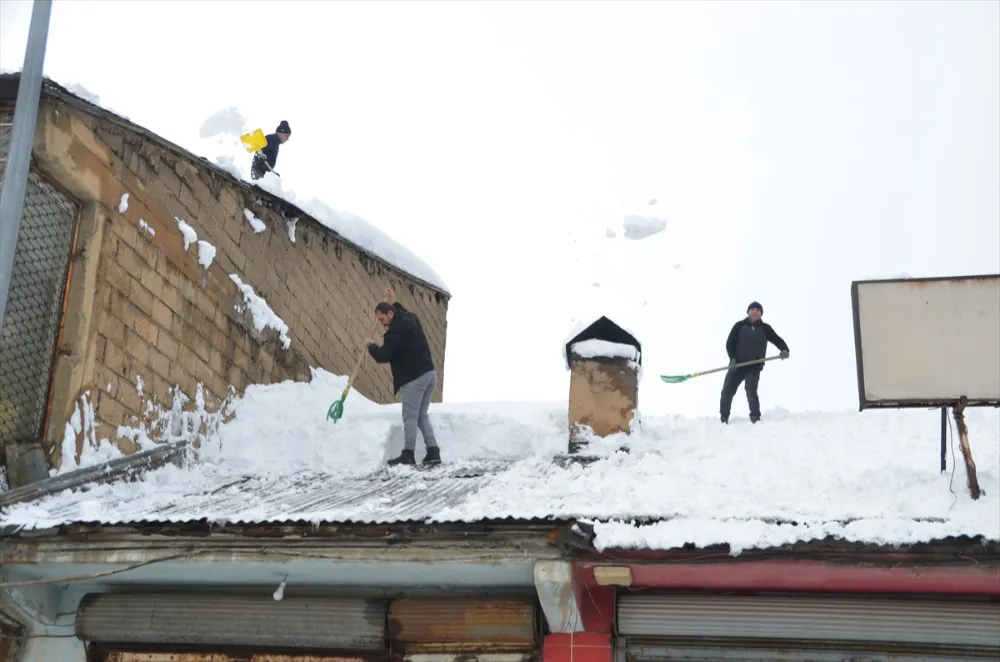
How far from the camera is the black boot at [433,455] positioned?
866cm

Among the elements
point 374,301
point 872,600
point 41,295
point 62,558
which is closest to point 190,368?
point 41,295

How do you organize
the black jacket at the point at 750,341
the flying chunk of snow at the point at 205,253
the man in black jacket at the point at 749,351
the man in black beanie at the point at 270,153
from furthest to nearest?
the man in black beanie at the point at 270,153, the black jacket at the point at 750,341, the man in black jacket at the point at 749,351, the flying chunk of snow at the point at 205,253

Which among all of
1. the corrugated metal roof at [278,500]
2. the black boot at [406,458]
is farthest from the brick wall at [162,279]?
the black boot at [406,458]

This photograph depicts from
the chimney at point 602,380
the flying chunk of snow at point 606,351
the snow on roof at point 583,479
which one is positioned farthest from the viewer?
the flying chunk of snow at point 606,351

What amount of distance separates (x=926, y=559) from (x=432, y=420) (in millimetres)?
5283

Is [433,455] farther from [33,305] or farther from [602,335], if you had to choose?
[33,305]

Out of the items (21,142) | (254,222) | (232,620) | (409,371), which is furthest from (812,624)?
(254,222)

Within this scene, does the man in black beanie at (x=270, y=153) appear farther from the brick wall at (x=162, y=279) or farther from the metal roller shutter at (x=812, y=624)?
the metal roller shutter at (x=812, y=624)

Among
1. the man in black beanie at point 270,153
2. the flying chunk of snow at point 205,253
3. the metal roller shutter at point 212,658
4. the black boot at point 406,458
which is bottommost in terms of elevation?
the metal roller shutter at point 212,658

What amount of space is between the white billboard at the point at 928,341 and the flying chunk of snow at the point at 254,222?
5827mm

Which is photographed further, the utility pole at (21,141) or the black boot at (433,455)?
the black boot at (433,455)

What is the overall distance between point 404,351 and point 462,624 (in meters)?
3.72

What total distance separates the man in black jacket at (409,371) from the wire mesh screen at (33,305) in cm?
253

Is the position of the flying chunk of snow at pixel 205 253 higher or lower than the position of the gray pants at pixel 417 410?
higher
